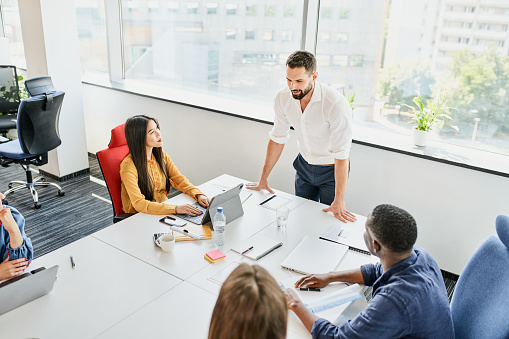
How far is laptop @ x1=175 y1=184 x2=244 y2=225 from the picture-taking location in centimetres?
233

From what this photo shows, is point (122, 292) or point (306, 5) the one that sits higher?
point (306, 5)

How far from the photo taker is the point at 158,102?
15.0ft

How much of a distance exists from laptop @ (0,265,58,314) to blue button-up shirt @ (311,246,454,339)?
3.45 feet

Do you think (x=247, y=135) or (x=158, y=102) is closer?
(x=247, y=135)

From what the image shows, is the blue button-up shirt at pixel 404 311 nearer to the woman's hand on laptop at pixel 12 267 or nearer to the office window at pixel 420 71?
the woman's hand on laptop at pixel 12 267

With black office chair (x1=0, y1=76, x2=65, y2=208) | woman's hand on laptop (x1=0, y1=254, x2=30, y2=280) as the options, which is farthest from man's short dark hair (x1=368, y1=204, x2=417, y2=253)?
black office chair (x1=0, y1=76, x2=65, y2=208)

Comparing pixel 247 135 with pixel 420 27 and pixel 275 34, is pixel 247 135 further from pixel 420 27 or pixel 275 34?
pixel 420 27

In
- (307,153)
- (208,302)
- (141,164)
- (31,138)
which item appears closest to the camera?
(208,302)

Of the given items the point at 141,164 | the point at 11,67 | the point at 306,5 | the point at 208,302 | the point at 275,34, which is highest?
the point at 306,5

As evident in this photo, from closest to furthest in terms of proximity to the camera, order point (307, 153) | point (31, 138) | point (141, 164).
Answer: point (141, 164) → point (307, 153) → point (31, 138)

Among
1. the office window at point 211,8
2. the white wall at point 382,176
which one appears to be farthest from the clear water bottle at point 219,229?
the office window at point 211,8

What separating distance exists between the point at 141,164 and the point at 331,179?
1.22 m

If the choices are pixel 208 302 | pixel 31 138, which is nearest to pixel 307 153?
pixel 208 302

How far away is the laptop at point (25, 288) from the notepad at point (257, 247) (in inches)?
33.6
